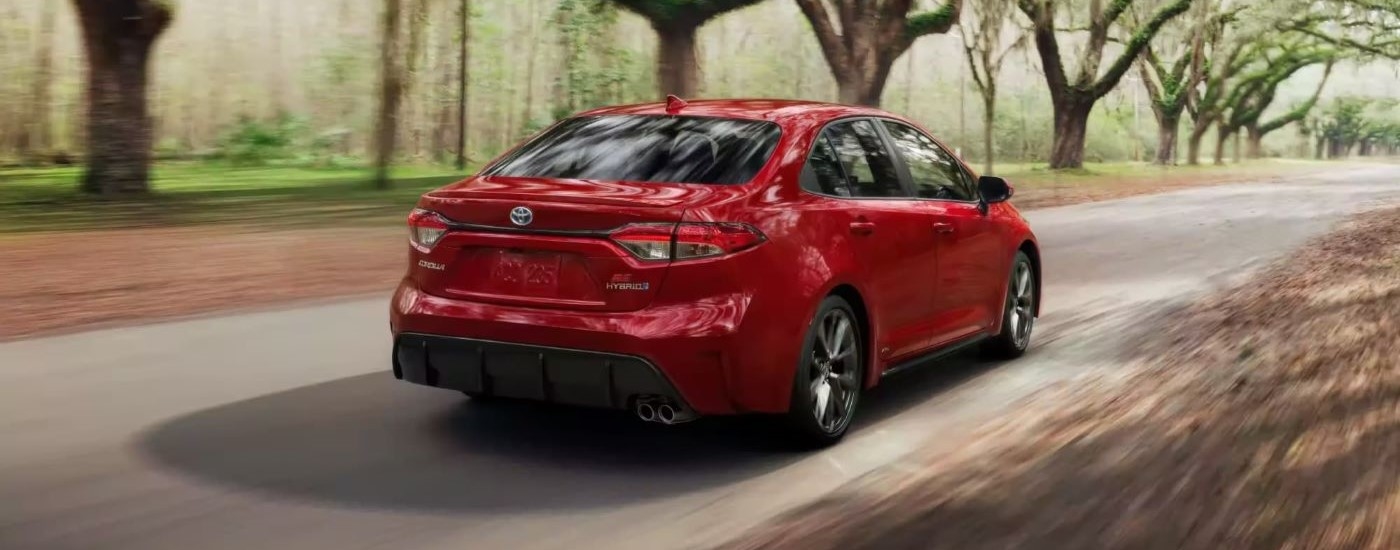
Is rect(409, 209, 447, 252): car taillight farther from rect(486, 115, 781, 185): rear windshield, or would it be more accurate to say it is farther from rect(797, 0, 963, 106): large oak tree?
rect(797, 0, 963, 106): large oak tree

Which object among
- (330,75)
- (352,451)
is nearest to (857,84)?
(330,75)

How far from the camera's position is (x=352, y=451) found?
5.91 meters

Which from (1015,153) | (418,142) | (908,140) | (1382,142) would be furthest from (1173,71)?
(1382,142)

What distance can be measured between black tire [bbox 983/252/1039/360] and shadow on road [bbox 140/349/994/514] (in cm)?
132

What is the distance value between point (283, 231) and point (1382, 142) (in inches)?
7279

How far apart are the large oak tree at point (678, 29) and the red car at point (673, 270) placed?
63.0 ft

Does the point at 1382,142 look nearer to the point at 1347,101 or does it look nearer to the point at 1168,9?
the point at 1347,101

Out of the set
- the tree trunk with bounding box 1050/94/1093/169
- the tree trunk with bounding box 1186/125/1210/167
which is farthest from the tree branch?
the tree trunk with bounding box 1186/125/1210/167

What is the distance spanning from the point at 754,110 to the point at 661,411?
156cm

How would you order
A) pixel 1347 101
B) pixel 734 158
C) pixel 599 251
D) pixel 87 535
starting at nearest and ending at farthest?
pixel 87 535 → pixel 599 251 → pixel 734 158 → pixel 1347 101

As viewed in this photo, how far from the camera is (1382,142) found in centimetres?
17838

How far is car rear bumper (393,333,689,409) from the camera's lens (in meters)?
5.46

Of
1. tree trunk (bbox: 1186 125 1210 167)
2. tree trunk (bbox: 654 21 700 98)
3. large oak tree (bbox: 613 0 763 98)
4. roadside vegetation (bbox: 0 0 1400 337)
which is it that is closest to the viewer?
roadside vegetation (bbox: 0 0 1400 337)

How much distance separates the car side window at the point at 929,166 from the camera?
723cm
